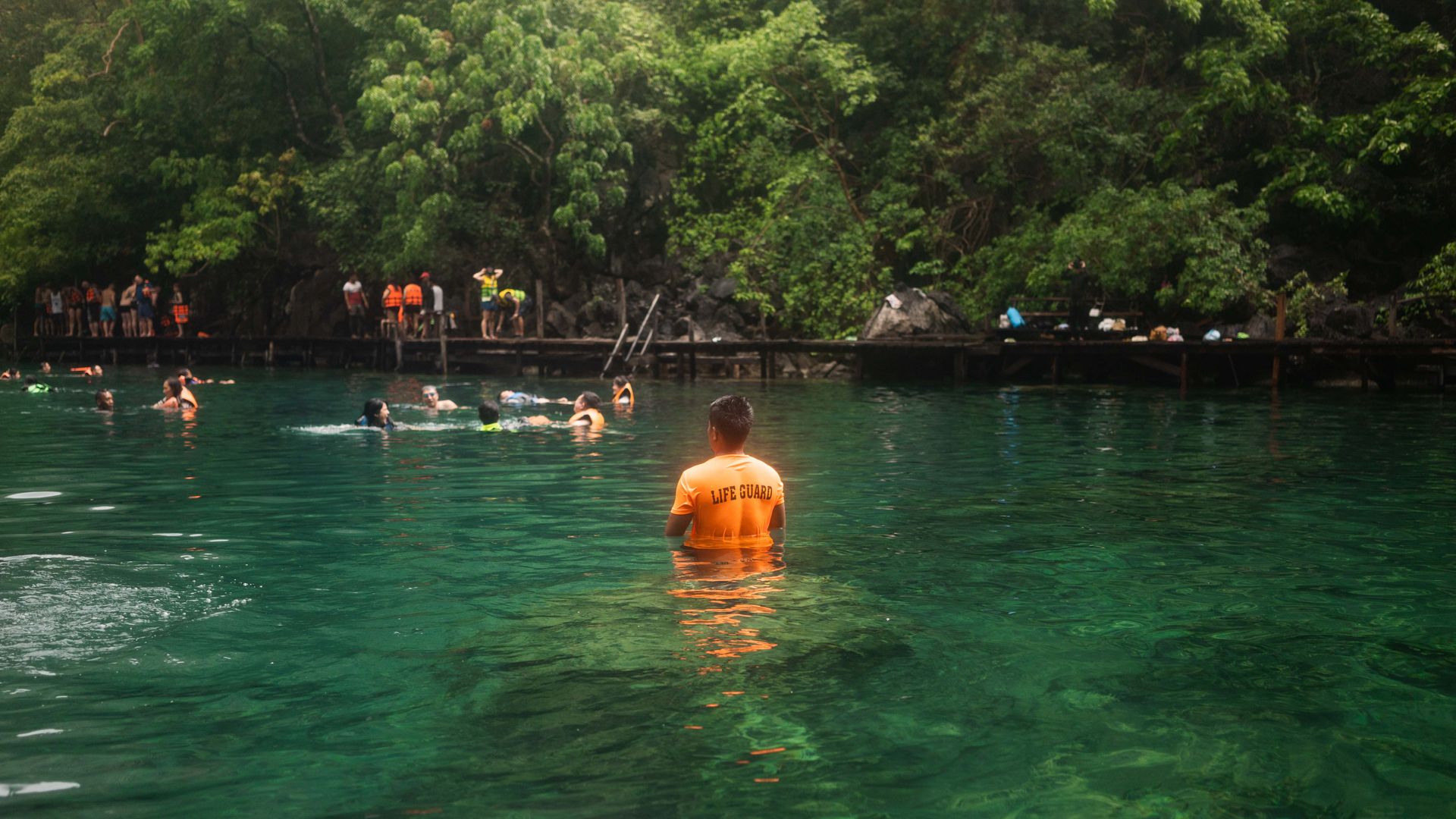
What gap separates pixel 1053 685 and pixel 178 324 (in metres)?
Result: 48.3

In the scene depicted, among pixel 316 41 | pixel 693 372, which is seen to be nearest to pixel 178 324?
pixel 316 41

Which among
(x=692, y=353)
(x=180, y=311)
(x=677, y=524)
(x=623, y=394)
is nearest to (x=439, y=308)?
(x=692, y=353)

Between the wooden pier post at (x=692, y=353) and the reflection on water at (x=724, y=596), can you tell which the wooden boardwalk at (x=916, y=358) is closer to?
the wooden pier post at (x=692, y=353)

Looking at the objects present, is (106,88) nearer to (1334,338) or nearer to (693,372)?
(693,372)

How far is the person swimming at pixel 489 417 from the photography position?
20141mm

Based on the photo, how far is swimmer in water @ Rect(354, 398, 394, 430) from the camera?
2041 centimetres

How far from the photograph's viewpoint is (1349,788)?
17.3 ft

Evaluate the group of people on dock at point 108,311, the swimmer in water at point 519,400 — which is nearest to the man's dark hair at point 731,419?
the swimmer in water at point 519,400

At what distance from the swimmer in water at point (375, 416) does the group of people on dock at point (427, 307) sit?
19.2 m

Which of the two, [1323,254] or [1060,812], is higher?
[1323,254]

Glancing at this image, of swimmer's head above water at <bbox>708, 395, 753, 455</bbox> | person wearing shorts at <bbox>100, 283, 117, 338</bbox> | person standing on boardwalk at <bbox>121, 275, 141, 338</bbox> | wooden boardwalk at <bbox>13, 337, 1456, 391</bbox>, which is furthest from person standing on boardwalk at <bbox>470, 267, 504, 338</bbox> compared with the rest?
swimmer's head above water at <bbox>708, 395, 753, 455</bbox>

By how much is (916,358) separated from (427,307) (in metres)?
18.3

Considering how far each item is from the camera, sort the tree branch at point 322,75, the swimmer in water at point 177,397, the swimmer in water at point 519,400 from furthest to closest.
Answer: the tree branch at point 322,75 → the swimmer in water at point 519,400 → the swimmer in water at point 177,397

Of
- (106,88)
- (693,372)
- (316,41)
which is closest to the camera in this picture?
(693,372)
